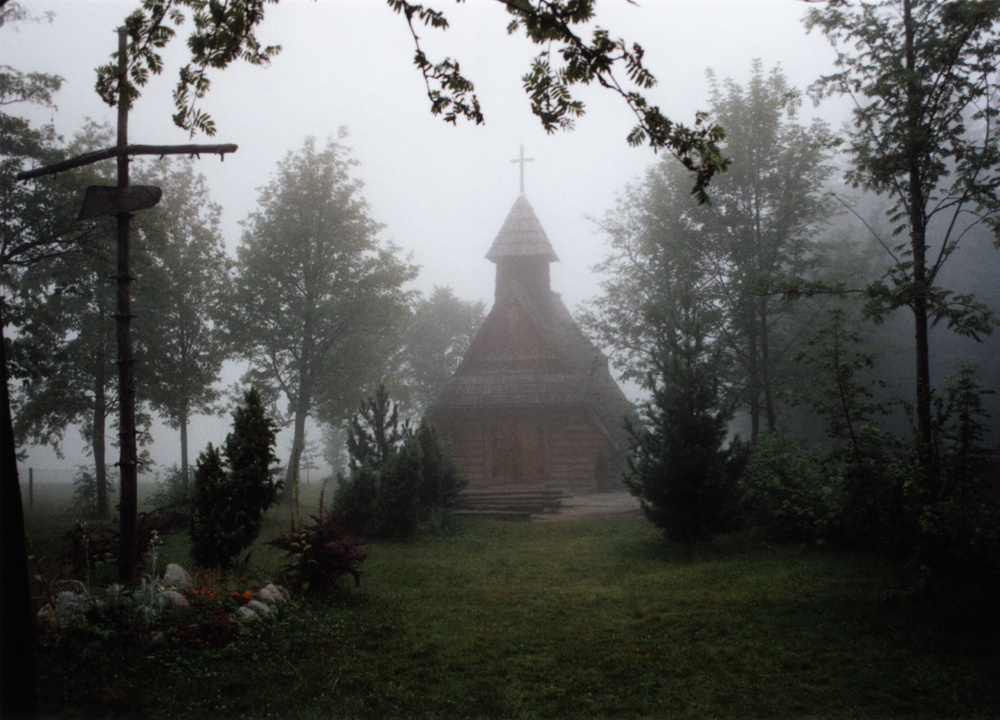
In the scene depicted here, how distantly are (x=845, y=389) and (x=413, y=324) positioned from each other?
34.5 meters

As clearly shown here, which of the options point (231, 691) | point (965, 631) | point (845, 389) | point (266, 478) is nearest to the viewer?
point (231, 691)

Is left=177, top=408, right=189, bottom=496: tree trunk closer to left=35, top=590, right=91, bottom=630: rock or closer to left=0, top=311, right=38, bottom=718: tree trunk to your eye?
left=35, top=590, right=91, bottom=630: rock

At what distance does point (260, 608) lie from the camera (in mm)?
7262

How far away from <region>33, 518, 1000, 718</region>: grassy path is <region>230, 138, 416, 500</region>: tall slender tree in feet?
53.8

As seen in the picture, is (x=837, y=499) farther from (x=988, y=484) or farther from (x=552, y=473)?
(x=552, y=473)

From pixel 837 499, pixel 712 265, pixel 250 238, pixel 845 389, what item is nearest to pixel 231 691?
pixel 845 389

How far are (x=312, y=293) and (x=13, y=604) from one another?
22.9 m

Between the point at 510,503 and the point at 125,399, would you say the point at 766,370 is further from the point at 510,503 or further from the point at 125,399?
the point at 125,399

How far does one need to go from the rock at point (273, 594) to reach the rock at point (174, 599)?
89 centimetres

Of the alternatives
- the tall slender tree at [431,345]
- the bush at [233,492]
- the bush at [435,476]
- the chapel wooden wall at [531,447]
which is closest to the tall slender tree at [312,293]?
the chapel wooden wall at [531,447]

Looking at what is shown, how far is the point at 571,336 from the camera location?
99.6ft

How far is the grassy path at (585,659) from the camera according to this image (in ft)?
18.1

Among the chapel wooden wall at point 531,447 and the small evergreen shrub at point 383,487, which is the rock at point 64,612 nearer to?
the small evergreen shrub at point 383,487

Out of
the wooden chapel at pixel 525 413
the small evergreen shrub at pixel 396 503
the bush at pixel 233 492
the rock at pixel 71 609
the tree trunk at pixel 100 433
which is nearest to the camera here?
the rock at pixel 71 609
